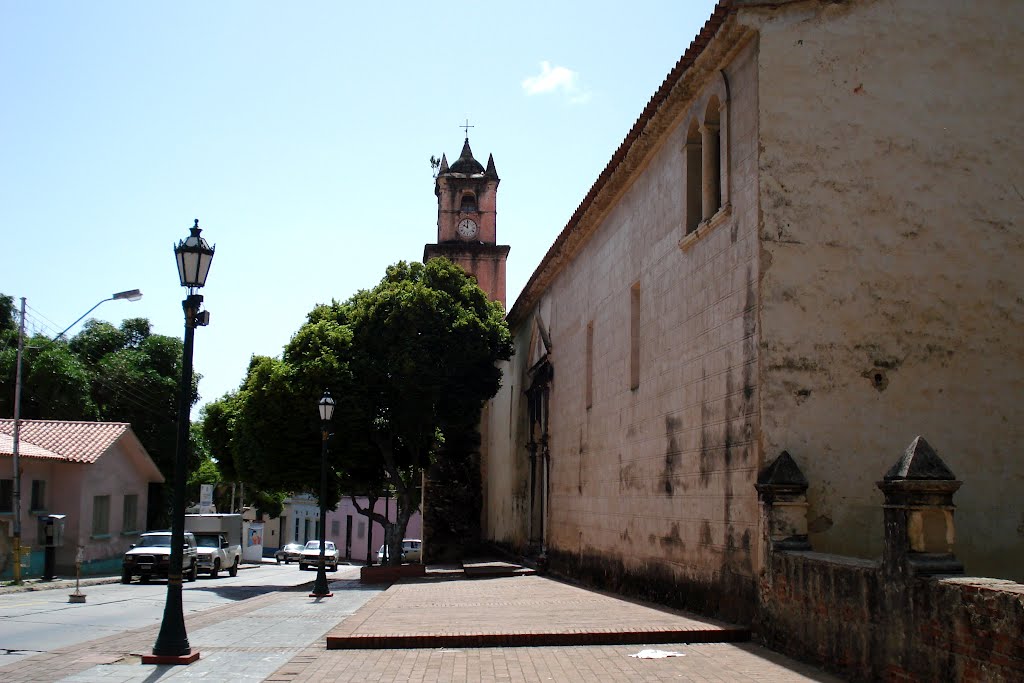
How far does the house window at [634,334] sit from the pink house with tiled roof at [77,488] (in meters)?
21.3

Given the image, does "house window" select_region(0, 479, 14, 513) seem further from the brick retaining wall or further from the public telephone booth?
the brick retaining wall

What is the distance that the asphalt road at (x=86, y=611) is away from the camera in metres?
13.6

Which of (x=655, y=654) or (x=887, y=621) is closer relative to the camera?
(x=887, y=621)

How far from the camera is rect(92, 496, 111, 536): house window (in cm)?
3781

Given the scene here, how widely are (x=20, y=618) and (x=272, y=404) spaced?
13680mm

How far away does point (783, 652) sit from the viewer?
1002 cm

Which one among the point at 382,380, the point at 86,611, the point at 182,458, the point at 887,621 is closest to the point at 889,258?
the point at 887,621

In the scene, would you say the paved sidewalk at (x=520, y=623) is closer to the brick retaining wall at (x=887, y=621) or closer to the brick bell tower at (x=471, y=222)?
the brick retaining wall at (x=887, y=621)

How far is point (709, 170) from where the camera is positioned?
13789mm

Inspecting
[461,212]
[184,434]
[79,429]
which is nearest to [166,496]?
[79,429]

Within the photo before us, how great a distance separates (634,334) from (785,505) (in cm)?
745

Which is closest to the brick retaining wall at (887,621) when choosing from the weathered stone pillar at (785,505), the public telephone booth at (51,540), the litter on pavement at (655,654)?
the weathered stone pillar at (785,505)

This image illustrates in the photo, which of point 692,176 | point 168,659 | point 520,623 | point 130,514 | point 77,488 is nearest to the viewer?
point 168,659

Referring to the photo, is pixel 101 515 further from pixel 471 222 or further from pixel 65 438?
pixel 471 222
